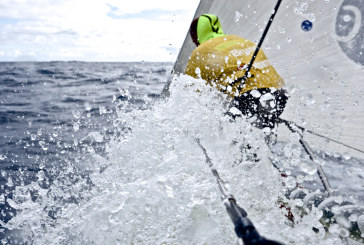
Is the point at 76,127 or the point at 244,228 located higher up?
the point at 76,127

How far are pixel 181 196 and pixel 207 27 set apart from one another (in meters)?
1.58

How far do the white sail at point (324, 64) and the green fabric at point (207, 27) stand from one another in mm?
507

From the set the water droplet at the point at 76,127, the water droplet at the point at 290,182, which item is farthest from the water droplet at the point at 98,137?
the water droplet at the point at 290,182

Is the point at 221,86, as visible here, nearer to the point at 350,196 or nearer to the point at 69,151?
the point at 350,196

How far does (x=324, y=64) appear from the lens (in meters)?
2.23

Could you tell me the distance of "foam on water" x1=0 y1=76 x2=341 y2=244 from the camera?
1.68m

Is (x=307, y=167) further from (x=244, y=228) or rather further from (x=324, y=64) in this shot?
(x=244, y=228)

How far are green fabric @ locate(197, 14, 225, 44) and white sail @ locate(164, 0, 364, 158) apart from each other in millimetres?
507

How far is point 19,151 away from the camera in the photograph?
4.22m

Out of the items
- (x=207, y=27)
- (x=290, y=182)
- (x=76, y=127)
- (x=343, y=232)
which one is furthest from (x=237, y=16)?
(x=76, y=127)

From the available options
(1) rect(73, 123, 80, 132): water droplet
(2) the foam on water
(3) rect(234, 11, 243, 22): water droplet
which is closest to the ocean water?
(2) the foam on water

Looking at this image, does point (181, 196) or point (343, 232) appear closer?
point (343, 232)

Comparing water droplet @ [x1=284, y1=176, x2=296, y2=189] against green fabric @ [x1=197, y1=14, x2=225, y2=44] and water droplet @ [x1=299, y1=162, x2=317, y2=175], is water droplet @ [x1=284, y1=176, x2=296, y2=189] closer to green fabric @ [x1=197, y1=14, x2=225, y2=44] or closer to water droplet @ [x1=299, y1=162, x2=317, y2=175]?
water droplet @ [x1=299, y1=162, x2=317, y2=175]

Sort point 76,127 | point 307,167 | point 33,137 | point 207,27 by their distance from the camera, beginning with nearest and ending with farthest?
→ point 307,167, point 207,27, point 33,137, point 76,127
